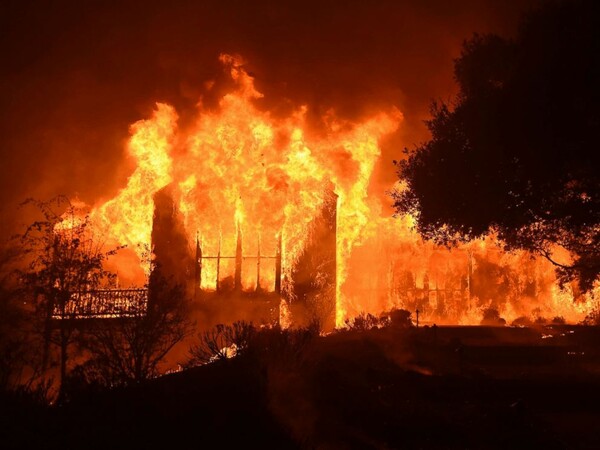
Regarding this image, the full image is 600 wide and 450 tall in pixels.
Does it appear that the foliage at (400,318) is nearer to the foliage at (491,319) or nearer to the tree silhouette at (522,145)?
the foliage at (491,319)

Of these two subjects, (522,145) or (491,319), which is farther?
(491,319)

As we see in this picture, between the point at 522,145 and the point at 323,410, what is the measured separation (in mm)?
8755

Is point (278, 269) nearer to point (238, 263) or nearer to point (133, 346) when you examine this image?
point (238, 263)

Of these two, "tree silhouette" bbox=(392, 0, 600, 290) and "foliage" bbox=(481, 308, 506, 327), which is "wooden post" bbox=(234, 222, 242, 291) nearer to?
"tree silhouette" bbox=(392, 0, 600, 290)

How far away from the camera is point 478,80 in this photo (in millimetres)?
16875

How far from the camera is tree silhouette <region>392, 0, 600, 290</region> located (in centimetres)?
1369

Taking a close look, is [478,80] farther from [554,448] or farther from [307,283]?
[307,283]

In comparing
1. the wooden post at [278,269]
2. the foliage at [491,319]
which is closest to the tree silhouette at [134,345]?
the wooden post at [278,269]

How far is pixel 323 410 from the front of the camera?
1140cm

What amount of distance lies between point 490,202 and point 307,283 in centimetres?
1425

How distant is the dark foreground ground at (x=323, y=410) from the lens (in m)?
8.05

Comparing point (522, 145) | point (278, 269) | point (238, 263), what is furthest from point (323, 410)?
point (238, 263)

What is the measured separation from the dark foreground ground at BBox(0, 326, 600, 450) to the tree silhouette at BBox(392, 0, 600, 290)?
4493 mm

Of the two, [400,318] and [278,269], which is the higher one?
[278,269]
